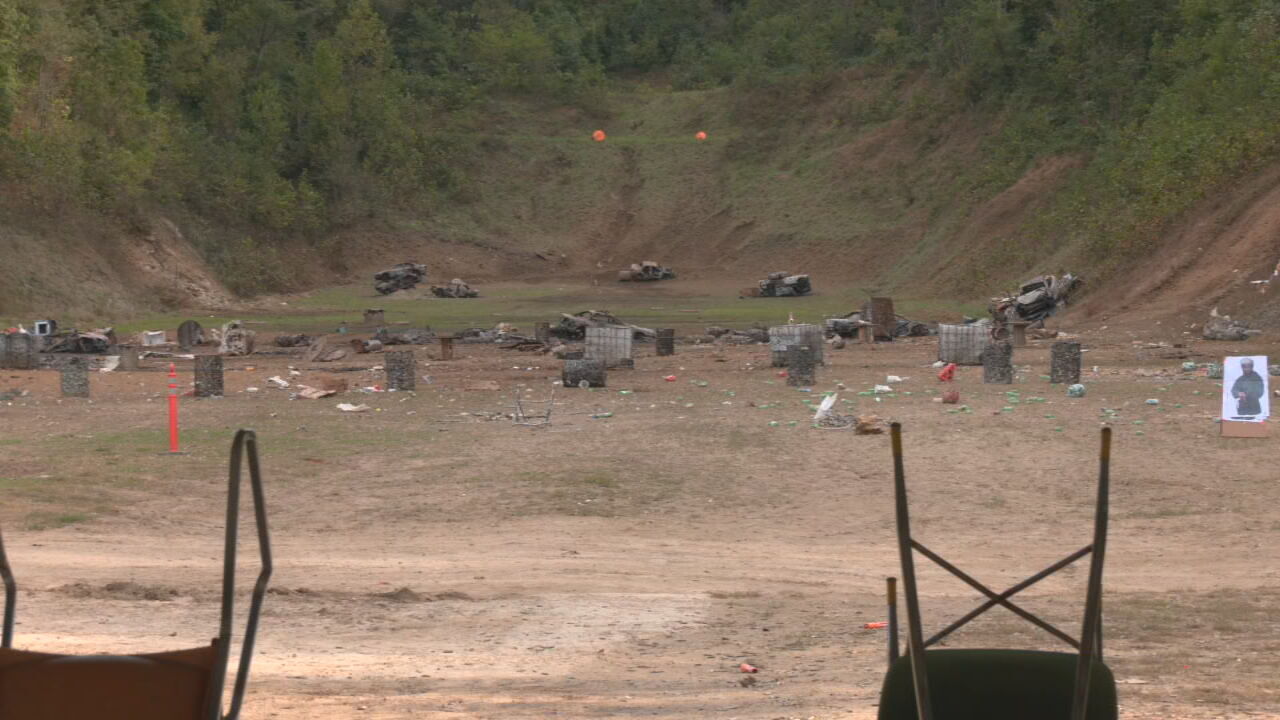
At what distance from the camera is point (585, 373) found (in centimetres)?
2444

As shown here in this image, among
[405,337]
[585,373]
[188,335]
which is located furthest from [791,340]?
[188,335]

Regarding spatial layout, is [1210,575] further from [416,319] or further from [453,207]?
[453,207]

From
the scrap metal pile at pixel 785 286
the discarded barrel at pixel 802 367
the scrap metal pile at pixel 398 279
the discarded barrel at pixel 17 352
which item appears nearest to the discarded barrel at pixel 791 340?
the discarded barrel at pixel 802 367

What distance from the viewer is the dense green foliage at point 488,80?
45781mm

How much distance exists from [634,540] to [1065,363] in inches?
486

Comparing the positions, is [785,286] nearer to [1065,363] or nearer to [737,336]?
A: [737,336]

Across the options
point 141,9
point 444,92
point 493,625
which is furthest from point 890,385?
point 444,92

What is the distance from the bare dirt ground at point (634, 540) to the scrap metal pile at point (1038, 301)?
14.7 m

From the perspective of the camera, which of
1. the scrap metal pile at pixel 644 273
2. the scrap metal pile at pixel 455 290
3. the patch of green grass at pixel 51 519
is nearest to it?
the patch of green grass at pixel 51 519

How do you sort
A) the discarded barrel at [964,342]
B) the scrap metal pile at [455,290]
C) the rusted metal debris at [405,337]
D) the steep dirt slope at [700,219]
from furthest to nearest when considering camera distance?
the scrap metal pile at [455,290] → the steep dirt slope at [700,219] → the rusted metal debris at [405,337] → the discarded barrel at [964,342]

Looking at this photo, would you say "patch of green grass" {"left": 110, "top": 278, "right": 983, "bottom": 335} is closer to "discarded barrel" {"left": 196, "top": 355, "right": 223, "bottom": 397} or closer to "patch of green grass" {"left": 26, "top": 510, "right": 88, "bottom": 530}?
"discarded barrel" {"left": 196, "top": 355, "right": 223, "bottom": 397}

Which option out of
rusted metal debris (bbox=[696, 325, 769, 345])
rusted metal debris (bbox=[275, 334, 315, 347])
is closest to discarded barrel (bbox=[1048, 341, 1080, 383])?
rusted metal debris (bbox=[696, 325, 769, 345])

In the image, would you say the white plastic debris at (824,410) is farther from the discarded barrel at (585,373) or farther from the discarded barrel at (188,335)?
the discarded barrel at (188,335)

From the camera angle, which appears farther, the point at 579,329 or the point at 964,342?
the point at 579,329
